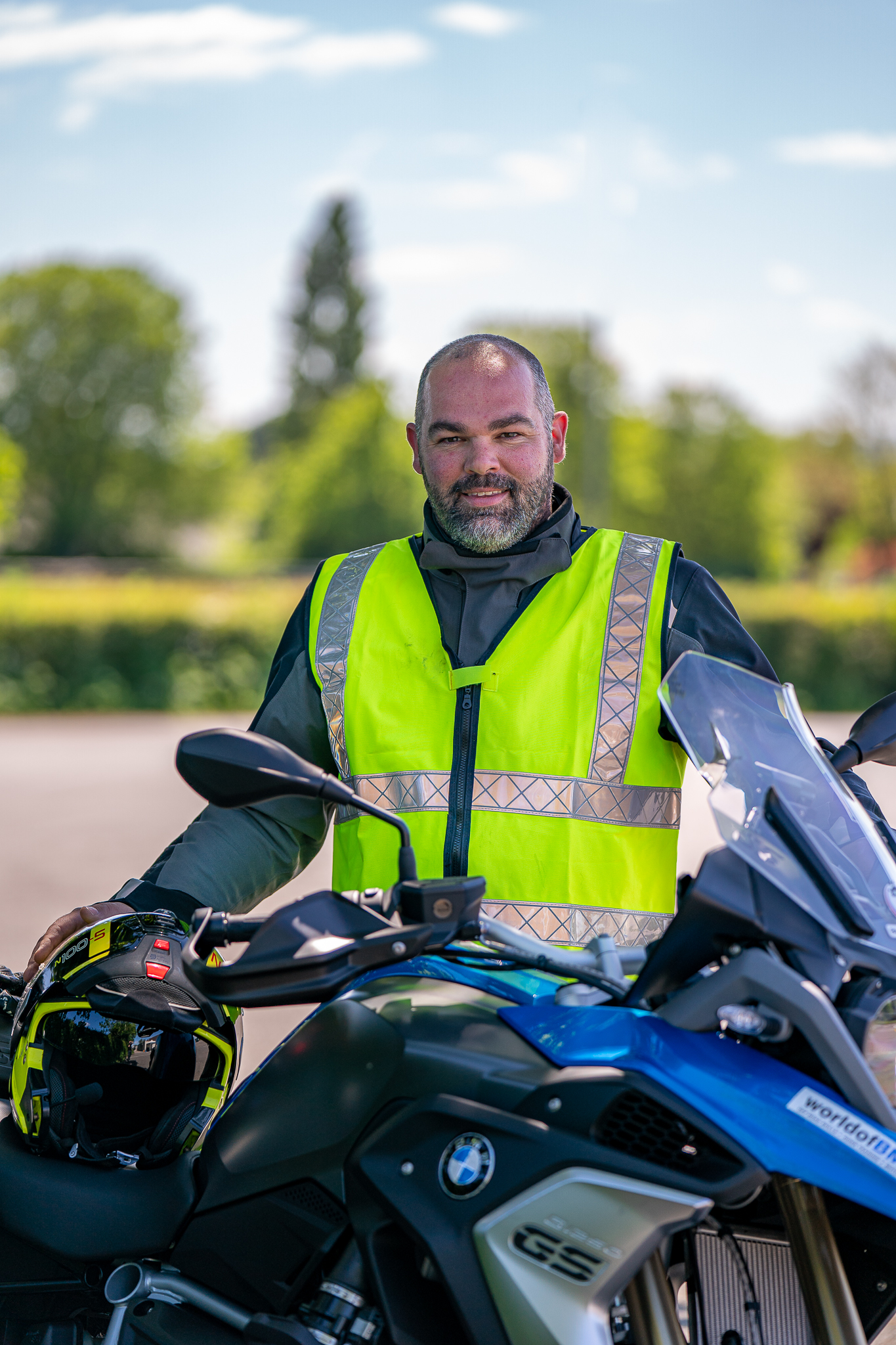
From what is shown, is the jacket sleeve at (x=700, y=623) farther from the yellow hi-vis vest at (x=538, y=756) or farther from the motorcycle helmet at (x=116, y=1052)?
the motorcycle helmet at (x=116, y=1052)

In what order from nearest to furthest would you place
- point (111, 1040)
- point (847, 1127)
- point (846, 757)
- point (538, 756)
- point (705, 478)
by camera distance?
point (847, 1127) → point (846, 757) → point (111, 1040) → point (538, 756) → point (705, 478)

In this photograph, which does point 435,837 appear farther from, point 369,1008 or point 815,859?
point 815,859

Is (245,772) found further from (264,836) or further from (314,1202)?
(264,836)

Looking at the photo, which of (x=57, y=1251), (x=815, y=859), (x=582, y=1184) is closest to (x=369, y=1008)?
(x=582, y=1184)

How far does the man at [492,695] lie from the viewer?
242cm

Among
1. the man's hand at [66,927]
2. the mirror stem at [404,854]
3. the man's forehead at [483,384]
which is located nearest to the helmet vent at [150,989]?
the man's hand at [66,927]

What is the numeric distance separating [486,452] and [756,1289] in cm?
164

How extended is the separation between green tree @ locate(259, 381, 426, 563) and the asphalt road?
107ft

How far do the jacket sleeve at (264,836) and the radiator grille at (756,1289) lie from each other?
118cm

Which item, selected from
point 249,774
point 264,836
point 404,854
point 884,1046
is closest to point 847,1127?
point 884,1046

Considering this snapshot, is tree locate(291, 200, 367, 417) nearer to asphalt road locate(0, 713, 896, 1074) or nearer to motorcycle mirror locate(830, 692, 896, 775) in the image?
asphalt road locate(0, 713, 896, 1074)

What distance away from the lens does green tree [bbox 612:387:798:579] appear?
53.0 metres

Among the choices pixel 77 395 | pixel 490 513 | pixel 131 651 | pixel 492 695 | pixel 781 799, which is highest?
pixel 490 513

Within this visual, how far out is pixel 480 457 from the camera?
106 inches
